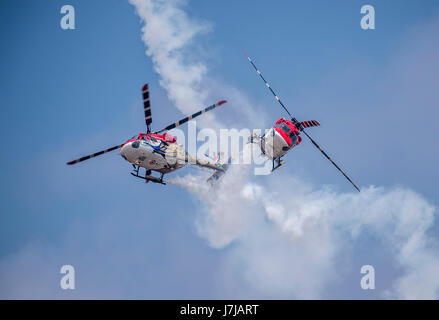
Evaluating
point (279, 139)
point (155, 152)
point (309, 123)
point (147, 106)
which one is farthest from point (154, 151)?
point (309, 123)

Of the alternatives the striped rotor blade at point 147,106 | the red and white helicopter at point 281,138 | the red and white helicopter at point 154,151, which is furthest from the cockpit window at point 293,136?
the striped rotor blade at point 147,106

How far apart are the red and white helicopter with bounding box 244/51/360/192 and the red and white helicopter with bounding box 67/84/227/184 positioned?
6.68 metres

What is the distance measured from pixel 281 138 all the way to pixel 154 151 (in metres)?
11.7

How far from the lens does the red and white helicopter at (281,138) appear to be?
55.9 m

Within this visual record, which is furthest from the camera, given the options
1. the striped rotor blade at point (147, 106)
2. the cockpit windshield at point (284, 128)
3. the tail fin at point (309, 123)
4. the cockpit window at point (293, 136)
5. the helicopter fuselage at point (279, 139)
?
the tail fin at point (309, 123)

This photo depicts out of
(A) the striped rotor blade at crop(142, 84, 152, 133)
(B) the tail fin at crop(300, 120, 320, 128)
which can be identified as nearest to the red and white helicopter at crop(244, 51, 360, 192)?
(B) the tail fin at crop(300, 120, 320, 128)

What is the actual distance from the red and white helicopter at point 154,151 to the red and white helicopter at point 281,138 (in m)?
6.68

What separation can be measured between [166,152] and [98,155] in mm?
5904

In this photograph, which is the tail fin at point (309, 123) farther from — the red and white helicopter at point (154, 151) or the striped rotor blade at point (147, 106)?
the striped rotor blade at point (147, 106)

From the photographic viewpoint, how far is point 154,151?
52.7m

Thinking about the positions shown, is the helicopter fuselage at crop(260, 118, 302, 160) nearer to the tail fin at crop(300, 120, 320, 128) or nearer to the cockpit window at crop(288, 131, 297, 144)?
the cockpit window at crop(288, 131, 297, 144)
